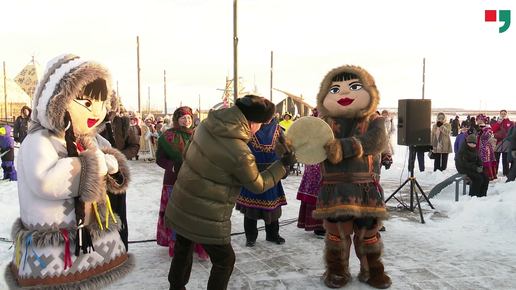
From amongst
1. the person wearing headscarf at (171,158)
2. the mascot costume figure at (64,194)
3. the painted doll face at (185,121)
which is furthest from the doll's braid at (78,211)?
the painted doll face at (185,121)

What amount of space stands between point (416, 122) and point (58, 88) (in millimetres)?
5279

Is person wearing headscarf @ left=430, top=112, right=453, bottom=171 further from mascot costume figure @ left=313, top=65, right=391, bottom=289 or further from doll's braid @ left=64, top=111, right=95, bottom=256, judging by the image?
doll's braid @ left=64, top=111, right=95, bottom=256

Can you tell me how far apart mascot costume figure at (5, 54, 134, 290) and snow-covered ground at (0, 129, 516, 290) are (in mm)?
1185

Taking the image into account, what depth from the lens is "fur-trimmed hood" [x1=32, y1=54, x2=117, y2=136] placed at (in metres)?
2.12

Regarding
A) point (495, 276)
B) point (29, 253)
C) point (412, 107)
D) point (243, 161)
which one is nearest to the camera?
point (29, 253)

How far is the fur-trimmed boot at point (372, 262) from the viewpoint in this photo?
321 cm

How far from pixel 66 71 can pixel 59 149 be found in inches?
17.8

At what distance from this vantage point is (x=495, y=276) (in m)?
3.50

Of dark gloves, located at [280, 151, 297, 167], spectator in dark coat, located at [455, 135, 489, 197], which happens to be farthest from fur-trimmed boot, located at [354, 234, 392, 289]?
spectator in dark coat, located at [455, 135, 489, 197]

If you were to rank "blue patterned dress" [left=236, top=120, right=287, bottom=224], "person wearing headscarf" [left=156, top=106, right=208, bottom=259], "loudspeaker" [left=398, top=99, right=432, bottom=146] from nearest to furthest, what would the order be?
"person wearing headscarf" [left=156, top=106, right=208, bottom=259], "blue patterned dress" [left=236, top=120, right=287, bottom=224], "loudspeaker" [left=398, top=99, right=432, bottom=146]

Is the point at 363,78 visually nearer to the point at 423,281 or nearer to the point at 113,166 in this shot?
the point at 423,281

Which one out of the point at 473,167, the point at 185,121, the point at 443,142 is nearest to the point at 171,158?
the point at 185,121

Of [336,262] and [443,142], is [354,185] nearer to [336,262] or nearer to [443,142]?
[336,262]

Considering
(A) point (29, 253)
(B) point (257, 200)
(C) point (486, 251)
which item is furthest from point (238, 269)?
(C) point (486, 251)
